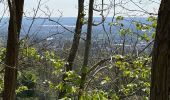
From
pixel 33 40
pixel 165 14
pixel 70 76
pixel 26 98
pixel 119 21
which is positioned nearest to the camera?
pixel 165 14

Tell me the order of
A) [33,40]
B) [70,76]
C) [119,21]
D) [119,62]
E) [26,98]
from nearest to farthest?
[70,76], [119,62], [119,21], [33,40], [26,98]

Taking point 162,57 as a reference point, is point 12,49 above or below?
below

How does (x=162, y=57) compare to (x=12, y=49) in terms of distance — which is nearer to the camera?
(x=162, y=57)

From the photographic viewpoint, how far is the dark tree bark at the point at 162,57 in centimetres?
200

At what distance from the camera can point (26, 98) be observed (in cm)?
3266

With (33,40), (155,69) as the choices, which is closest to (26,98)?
(33,40)

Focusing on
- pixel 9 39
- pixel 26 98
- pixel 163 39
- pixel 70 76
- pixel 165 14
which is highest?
Answer: pixel 165 14

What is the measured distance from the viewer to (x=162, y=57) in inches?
79.4

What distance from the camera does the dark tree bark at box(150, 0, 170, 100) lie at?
2.00 metres

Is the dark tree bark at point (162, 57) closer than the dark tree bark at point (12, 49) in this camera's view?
Yes

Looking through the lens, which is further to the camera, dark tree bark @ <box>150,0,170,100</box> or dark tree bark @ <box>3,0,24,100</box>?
dark tree bark @ <box>3,0,24,100</box>

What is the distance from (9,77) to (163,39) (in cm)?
321

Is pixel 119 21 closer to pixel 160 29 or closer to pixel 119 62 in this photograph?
pixel 119 62

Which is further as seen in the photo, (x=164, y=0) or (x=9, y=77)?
(x=9, y=77)
